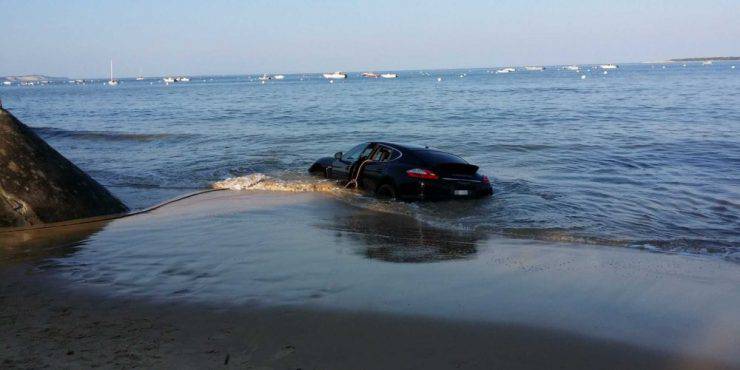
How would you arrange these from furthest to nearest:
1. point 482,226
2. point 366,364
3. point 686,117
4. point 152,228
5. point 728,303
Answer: point 686,117 → point 482,226 → point 152,228 → point 728,303 → point 366,364

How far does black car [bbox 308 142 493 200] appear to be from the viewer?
12266 mm

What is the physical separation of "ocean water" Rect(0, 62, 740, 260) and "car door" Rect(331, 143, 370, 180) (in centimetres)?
48

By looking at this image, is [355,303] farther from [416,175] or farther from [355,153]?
[355,153]

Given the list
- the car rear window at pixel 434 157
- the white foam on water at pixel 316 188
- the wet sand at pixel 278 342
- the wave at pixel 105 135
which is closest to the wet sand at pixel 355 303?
the wet sand at pixel 278 342

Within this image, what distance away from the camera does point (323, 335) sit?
524 cm

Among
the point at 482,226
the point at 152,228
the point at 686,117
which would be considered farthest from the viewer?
the point at 686,117

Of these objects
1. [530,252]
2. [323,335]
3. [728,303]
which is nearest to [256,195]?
[530,252]

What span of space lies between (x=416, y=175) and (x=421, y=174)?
106 millimetres

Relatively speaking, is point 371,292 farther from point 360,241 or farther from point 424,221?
point 424,221

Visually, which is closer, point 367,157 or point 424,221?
point 424,221

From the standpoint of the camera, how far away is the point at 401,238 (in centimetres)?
948

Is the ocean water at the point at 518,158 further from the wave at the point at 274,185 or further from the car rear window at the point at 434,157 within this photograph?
the car rear window at the point at 434,157

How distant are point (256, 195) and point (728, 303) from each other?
985 centimetres

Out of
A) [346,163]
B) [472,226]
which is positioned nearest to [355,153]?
[346,163]
